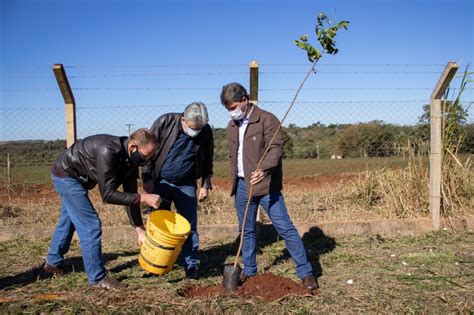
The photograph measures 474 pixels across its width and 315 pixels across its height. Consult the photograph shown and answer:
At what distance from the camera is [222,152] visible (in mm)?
15852

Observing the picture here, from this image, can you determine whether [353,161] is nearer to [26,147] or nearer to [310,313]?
[26,147]

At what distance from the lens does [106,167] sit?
3.53 m

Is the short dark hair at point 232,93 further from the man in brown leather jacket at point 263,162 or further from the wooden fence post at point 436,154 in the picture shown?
the wooden fence post at point 436,154

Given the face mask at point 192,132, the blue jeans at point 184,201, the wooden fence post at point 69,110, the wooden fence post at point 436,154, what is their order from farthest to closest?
1. the wooden fence post at point 436,154
2. the wooden fence post at point 69,110
3. the blue jeans at point 184,201
4. the face mask at point 192,132

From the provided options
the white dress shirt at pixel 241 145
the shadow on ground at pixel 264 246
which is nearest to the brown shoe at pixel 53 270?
the shadow on ground at pixel 264 246

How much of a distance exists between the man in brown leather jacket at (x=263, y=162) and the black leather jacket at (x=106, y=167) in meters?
0.95

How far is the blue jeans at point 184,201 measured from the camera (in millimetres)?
4203

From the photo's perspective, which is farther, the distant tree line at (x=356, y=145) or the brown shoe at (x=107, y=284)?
the distant tree line at (x=356, y=145)

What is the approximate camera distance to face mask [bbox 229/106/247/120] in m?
3.83

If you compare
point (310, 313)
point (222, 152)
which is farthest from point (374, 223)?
point (222, 152)

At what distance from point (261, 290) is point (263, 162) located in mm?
1062

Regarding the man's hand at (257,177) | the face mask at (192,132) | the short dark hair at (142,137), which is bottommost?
the man's hand at (257,177)

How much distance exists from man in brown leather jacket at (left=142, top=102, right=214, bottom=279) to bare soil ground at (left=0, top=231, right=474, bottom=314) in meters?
0.64

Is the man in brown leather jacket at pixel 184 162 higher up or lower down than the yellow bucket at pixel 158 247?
higher up
